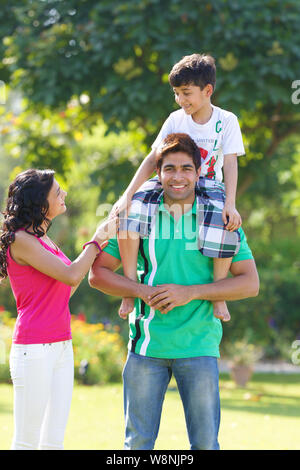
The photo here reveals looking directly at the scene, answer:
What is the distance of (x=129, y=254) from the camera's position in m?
3.48

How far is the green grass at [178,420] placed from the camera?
259 inches

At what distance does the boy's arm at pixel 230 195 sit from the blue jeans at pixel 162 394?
0.67m

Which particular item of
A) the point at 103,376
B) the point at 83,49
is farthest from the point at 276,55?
the point at 103,376

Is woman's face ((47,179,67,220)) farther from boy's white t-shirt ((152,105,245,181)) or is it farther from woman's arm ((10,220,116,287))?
boy's white t-shirt ((152,105,245,181))

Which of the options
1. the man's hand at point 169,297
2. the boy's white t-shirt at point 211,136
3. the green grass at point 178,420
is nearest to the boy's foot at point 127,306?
the man's hand at point 169,297

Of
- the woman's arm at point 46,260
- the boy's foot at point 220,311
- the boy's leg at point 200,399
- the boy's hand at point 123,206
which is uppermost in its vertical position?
the boy's hand at point 123,206

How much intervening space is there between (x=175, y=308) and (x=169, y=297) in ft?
0.48

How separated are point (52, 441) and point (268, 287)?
33.9 ft

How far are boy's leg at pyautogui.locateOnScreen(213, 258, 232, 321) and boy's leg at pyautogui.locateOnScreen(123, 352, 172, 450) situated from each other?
34 cm

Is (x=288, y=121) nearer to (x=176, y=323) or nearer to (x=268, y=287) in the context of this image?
(x=268, y=287)

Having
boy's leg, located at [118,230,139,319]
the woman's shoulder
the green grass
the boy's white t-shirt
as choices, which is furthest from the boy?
the green grass

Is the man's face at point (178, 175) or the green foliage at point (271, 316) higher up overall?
the green foliage at point (271, 316)

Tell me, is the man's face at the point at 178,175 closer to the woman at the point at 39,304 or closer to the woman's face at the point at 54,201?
the woman at the point at 39,304

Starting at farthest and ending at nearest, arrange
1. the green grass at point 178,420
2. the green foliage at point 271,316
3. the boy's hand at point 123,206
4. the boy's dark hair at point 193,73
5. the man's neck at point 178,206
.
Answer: the green foliage at point 271,316 < the green grass at point 178,420 < the boy's dark hair at point 193,73 < the boy's hand at point 123,206 < the man's neck at point 178,206
